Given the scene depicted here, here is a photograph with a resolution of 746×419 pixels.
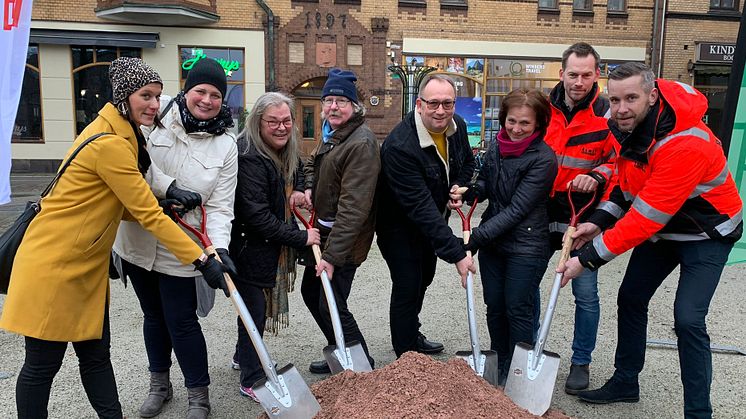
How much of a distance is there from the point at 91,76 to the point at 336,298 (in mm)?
15027

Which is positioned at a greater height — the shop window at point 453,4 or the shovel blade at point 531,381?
the shop window at point 453,4

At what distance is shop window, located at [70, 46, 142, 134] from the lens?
51.4 feet

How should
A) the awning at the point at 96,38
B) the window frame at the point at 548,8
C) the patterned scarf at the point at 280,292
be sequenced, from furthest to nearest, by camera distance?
the window frame at the point at 548,8
the awning at the point at 96,38
the patterned scarf at the point at 280,292

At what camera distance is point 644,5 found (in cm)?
1783

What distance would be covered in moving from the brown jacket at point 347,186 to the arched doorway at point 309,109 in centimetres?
1346

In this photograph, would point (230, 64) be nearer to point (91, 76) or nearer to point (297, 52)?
point (297, 52)

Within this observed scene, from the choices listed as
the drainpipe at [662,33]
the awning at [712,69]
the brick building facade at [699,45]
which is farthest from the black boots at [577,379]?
the awning at [712,69]

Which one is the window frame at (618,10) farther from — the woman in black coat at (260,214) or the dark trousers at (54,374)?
the dark trousers at (54,374)

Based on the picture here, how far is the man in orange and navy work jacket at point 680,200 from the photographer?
8.98ft

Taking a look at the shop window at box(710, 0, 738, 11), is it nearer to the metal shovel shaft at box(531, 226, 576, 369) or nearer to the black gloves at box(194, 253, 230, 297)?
the metal shovel shaft at box(531, 226, 576, 369)

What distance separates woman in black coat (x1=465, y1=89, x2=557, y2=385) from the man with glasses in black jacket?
0.75 ft

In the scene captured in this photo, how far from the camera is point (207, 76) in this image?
9.77ft

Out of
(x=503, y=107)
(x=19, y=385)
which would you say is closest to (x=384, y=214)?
(x=503, y=107)

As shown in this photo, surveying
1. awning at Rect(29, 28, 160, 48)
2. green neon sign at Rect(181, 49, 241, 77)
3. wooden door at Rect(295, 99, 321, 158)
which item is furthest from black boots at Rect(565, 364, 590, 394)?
awning at Rect(29, 28, 160, 48)
